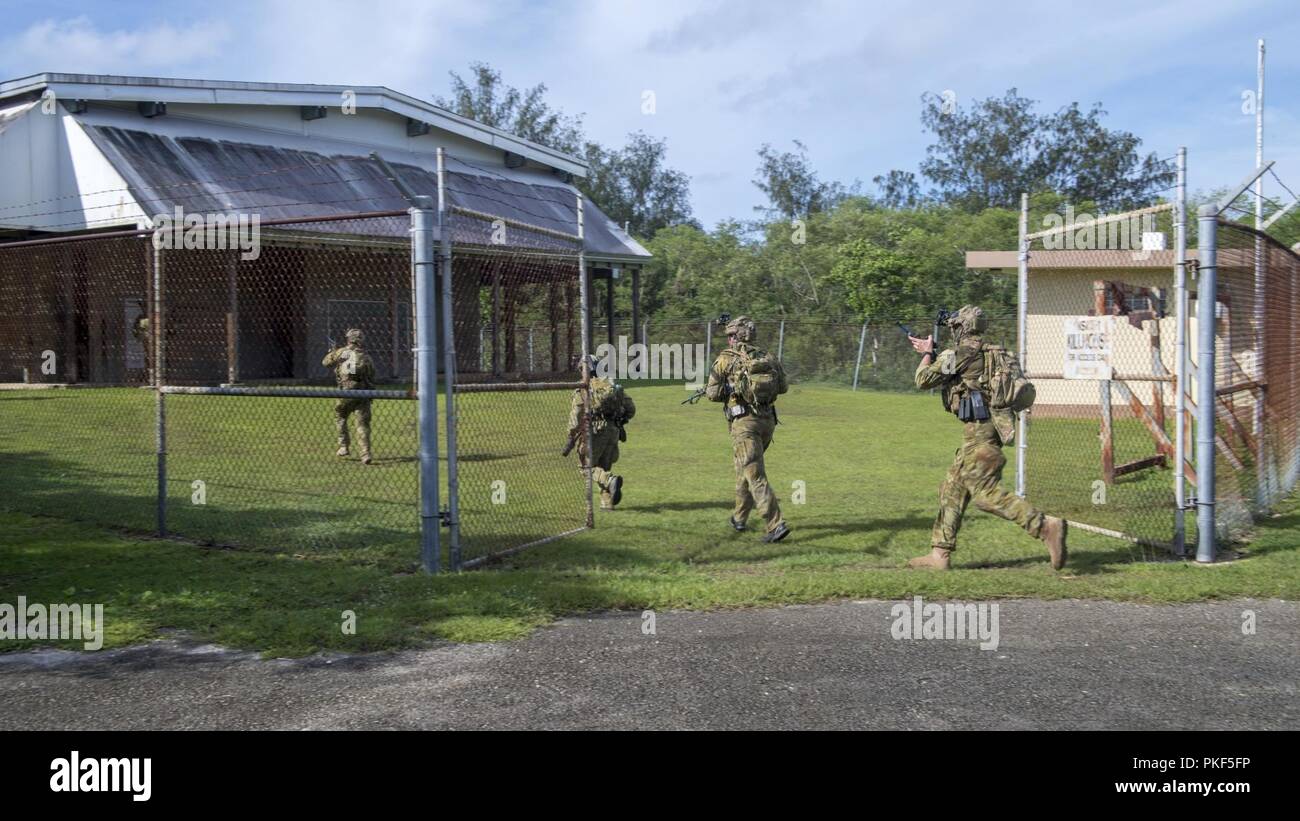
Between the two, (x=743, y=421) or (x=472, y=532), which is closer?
(x=472, y=532)

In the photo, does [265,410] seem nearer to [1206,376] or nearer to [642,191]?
[1206,376]

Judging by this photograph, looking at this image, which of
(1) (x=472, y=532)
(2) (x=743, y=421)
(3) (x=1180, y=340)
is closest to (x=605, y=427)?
(2) (x=743, y=421)

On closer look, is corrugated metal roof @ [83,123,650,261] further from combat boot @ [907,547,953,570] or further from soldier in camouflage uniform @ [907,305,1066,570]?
combat boot @ [907,547,953,570]

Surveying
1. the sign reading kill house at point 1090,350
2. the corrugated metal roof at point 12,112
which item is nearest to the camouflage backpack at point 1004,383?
the sign reading kill house at point 1090,350

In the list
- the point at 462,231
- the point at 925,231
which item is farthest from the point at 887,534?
the point at 925,231

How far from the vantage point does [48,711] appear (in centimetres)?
460

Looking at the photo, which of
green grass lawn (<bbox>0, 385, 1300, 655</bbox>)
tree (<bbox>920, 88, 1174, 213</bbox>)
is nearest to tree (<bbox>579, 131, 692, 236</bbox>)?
tree (<bbox>920, 88, 1174, 213</bbox>)

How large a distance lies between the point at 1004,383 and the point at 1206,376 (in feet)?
4.56

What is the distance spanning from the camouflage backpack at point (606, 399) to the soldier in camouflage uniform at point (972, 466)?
3.09 metres

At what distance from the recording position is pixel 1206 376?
7.62m

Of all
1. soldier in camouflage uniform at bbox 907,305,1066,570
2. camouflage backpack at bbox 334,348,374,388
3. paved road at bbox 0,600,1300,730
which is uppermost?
camouflage backpack at bbox 334,348,374,388

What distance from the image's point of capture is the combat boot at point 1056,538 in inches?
287

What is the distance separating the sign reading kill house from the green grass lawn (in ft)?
4.27

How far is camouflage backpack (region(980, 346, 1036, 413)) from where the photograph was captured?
24.8 feet
